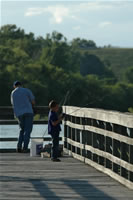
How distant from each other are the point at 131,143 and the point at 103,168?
195 cm

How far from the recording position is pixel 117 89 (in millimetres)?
114188

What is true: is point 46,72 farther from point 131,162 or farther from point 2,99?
point 131,162

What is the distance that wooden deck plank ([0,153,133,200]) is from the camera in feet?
23.1

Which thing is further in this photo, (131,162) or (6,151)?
(6,151)

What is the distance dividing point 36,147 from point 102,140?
299 cm

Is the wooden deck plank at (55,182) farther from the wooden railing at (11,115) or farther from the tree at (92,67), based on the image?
the tree at (92,67)

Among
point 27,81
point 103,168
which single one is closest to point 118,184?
point 103,168

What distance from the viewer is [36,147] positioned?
39.8ft

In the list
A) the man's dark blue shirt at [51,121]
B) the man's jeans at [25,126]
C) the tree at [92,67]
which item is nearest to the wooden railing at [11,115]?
the man's jeans at [25,126]

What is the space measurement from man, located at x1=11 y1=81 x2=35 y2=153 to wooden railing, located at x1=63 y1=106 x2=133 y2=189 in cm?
71

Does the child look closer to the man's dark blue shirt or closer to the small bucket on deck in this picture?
the man's dark blue shirt

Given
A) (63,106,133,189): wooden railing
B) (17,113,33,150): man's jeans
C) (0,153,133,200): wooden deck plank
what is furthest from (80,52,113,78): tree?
(0,153,133,200): wooden deck plank

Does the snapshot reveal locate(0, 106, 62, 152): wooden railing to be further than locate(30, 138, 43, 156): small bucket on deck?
Yes

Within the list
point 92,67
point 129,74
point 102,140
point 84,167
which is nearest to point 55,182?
point 102,140
